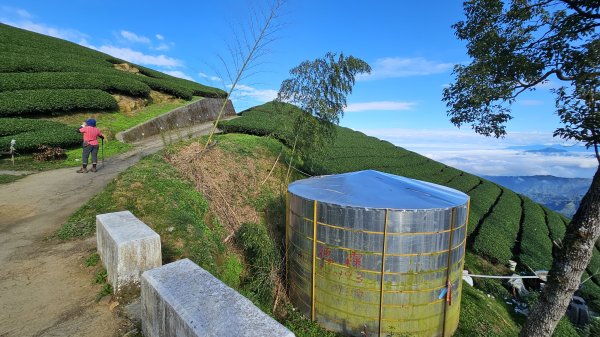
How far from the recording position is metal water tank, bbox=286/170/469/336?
5.85 meters

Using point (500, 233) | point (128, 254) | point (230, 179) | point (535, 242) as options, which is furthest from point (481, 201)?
point (128, 254)

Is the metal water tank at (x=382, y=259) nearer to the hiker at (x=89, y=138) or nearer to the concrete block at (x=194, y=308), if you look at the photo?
A: the concrete block at (x=194, y=308)

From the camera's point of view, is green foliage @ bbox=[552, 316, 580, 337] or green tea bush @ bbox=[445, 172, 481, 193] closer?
green foliage @ bbox=[552, 316, 580, 337]

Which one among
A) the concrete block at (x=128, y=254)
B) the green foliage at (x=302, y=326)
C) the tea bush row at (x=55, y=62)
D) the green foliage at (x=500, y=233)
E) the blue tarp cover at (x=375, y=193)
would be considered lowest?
the green foliage at (x=302, y=326)

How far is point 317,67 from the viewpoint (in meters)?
10.2

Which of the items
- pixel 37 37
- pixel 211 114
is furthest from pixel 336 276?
pixel 37 37

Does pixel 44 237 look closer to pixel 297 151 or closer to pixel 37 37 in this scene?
pixel 297 151

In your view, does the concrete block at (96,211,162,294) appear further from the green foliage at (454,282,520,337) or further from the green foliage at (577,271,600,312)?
the green foliage at (577,271,600,312)

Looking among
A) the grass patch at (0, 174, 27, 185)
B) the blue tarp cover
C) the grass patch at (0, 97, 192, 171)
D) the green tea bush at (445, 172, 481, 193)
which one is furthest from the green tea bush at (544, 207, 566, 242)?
the grass patch at (0, 174, 27, 185)

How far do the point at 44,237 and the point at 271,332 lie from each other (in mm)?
5650

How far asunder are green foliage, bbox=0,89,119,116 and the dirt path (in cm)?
710

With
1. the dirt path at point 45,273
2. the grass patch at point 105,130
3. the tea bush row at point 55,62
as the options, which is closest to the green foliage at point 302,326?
the dirt path at point 45,273

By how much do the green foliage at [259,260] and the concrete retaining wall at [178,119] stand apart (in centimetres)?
905

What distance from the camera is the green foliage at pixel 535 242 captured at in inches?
532
